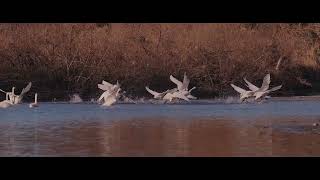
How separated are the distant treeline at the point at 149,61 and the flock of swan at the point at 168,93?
7 centimetres

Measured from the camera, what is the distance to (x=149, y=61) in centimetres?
800

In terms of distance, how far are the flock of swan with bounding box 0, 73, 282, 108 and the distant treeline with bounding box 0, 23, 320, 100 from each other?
0.25 ft

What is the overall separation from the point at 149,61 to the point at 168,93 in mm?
490

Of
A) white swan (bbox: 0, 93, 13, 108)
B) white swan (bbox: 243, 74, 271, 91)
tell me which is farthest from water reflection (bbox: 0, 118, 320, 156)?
white swan (bbox: 243, 74, 271, 91)

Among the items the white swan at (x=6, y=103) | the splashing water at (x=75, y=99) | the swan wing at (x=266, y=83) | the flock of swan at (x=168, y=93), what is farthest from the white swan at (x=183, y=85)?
the white swan at (x=6, y=103)

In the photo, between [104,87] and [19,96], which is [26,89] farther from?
[104,87]

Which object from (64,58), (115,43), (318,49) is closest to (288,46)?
(318,49)

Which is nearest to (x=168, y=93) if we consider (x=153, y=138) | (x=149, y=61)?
(x=149, y=61)

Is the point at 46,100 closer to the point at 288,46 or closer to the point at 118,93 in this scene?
the point at 118,93

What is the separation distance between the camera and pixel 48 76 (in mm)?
7969

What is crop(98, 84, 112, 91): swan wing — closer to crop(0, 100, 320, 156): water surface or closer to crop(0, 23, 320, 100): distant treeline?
crop(0, 23, 320, 100): distant treeline

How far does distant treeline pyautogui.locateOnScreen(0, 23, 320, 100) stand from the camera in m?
7.89
